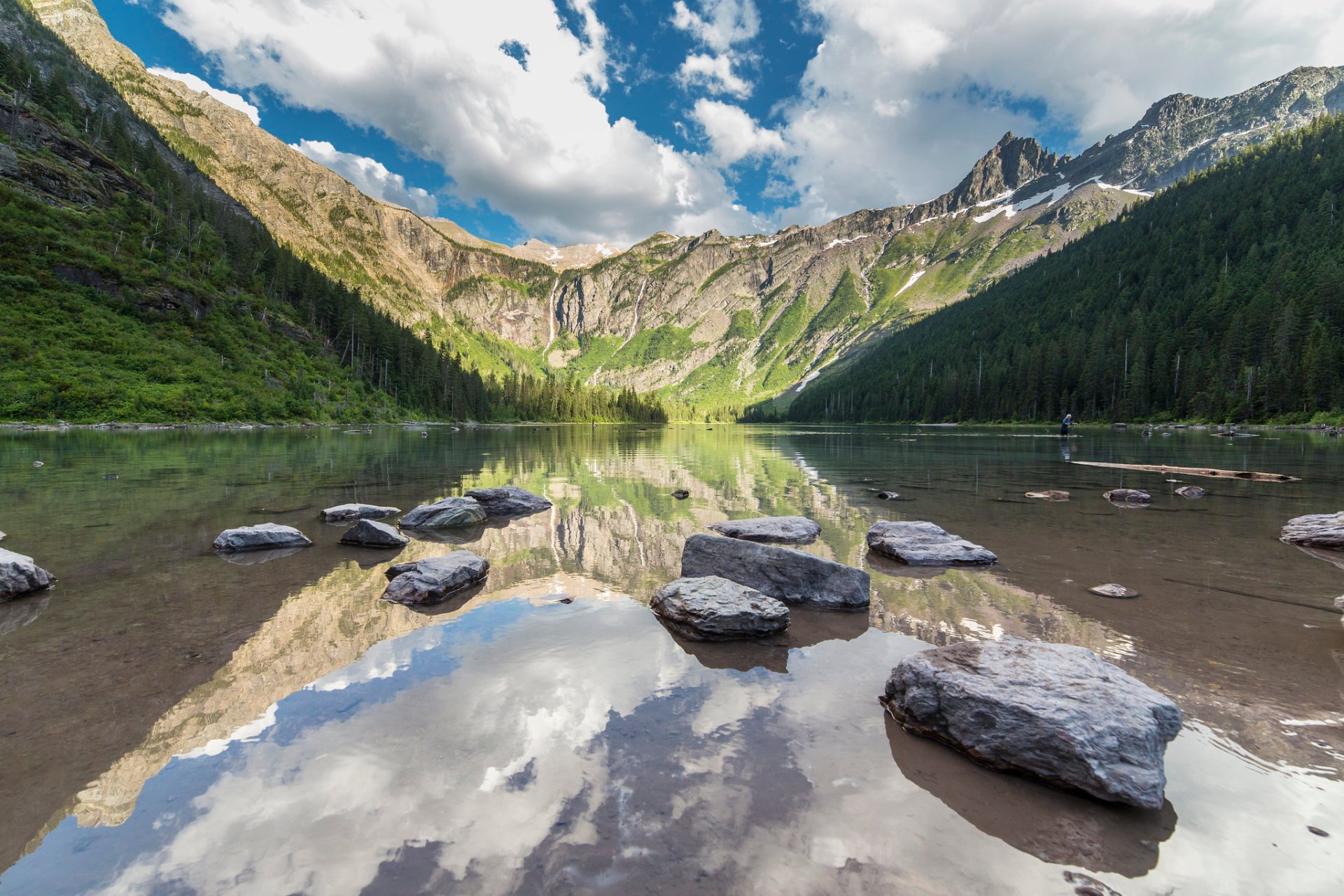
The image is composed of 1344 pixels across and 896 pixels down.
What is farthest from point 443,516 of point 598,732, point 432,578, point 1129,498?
point 1129,498

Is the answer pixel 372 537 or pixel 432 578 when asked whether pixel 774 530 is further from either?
pixel 372 537

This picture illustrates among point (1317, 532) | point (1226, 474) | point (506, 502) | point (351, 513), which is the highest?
point (1226, 474)

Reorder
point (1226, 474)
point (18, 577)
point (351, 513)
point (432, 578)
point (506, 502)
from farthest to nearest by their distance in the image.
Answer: point (1226, 474) → point (506, 502) → point (351, 513) → point (432, 578) → point (18, 577)

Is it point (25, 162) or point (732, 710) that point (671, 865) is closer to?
point (732, 710)

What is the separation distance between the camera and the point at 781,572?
9383 millimetres

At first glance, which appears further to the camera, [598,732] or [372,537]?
[372,537]

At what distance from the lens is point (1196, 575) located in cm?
990

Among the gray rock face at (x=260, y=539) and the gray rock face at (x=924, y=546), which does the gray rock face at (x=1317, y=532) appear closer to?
the gray rock face at (x=924, y=546)

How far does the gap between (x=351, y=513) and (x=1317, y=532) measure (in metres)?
Result: 23.2

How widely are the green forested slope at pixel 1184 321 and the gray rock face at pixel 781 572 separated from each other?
10261 centimetres

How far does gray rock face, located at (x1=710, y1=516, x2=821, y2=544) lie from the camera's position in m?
13.2

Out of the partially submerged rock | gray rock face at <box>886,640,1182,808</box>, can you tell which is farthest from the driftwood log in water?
gray rock face at <box>886,640,1182,808</box>

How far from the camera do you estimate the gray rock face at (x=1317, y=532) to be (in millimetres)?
11680

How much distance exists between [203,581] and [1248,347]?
13007cm
